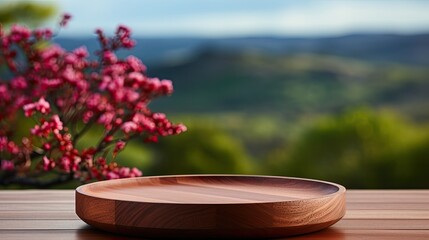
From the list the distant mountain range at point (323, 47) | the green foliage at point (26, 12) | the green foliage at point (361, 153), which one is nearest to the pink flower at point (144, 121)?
the green foliage at point (361, 153)

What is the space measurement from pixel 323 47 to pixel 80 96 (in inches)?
542

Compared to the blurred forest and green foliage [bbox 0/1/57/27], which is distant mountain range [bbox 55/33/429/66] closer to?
the blurred forest

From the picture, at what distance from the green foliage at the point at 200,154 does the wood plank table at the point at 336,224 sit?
5807mm

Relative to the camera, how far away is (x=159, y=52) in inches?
517

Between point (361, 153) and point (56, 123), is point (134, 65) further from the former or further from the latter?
point (361, 153)

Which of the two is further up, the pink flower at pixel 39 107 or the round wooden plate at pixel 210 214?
the pink flower at pixel 39 107

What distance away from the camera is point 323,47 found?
52.4ft

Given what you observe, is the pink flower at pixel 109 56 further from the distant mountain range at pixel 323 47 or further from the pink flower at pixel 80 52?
the distant mountain range at pixel 323 47

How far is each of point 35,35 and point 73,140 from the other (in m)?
0.50

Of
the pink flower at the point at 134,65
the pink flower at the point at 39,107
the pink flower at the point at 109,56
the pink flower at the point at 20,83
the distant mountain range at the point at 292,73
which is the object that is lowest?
the distant mountain range at the point at 292,73

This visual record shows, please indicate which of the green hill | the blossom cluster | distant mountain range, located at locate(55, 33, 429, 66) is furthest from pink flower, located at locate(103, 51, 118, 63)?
distant mountain range, located at locate(55, 33, 429, 66)

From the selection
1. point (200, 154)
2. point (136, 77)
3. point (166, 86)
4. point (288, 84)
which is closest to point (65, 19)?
point (136, 77)

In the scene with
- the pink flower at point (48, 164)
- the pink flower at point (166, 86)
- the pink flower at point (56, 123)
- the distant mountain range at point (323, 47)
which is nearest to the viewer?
the pink flower at point (56, 123)

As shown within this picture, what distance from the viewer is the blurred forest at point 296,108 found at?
7211 mm
